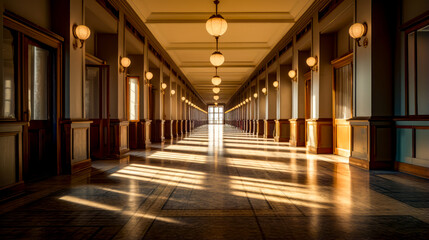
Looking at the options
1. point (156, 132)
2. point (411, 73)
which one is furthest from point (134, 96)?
point (411, 73)

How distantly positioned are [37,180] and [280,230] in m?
3.71

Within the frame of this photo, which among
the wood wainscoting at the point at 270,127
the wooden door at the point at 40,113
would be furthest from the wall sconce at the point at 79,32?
the wood wainscoting at the point at 270,127

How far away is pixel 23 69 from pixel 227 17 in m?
5.59

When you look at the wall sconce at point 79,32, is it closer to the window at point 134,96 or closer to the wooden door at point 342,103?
the window at point 134,96

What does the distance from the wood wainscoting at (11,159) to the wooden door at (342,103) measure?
6430 millimetres

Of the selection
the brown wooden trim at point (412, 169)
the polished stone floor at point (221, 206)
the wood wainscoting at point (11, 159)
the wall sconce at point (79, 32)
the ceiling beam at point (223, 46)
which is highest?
Answer: the ceiling beam at point (223, 46)

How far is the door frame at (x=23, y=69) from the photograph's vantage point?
3787 mm

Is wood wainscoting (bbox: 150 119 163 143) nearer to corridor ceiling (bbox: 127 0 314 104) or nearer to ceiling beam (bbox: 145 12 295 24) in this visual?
corridor ceiling (bbox: 127 0 314 104)

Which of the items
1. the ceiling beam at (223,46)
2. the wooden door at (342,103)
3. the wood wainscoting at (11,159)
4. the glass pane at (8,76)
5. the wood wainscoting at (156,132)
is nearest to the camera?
the wood wainscoting at (11,159)

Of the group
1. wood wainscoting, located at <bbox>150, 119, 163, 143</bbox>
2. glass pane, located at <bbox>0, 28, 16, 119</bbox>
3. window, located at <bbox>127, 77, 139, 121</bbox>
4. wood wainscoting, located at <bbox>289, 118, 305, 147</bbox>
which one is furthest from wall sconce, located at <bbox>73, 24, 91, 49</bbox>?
wood wainscoting, located at <bbox>289, 118, 305, 147</bbox>

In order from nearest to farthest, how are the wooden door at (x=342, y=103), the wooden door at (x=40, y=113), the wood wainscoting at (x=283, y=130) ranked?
the wooden door at (x=40, y=113) → the wooden door at (x=342, y=103) → the wood wainscoting at (x=283, y=130)

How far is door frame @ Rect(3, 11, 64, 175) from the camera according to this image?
379 cm

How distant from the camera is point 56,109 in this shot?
4.72 meters

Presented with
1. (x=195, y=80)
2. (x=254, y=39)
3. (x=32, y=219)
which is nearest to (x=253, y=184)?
(x=32, y=219)
